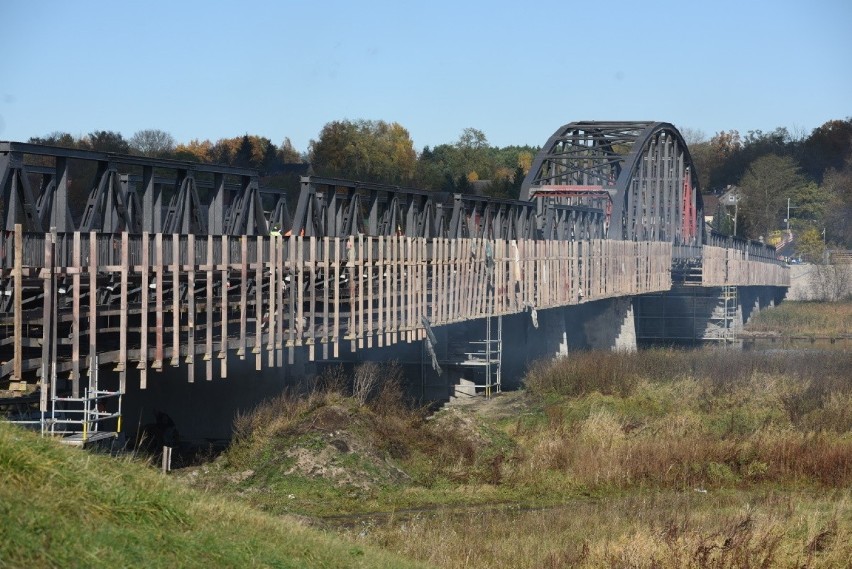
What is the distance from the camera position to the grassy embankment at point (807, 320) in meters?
78.7

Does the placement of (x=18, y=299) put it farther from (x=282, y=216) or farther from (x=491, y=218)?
(x=491, y=218)

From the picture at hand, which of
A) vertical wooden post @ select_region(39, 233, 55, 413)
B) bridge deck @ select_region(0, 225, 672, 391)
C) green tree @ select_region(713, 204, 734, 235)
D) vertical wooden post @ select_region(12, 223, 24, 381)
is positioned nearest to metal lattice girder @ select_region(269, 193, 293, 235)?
bridge deck @ select_region(0, 225, 672, 391)

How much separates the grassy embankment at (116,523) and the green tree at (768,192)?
12141 centimetres

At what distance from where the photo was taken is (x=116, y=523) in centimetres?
1185

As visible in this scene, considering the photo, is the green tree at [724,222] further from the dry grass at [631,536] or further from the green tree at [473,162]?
the dry grass at [631,536]

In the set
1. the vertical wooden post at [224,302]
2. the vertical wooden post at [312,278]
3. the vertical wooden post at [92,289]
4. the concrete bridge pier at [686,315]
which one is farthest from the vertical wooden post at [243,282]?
the concrete bridge pier at [686,315]

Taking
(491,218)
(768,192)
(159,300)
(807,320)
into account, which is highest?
(768,192)

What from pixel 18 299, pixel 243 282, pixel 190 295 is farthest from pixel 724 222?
pixel 18 299

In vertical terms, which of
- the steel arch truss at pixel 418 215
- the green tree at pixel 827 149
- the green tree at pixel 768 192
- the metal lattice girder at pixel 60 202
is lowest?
the metal lattice girder at pixel 60 202

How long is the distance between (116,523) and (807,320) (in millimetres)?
76847

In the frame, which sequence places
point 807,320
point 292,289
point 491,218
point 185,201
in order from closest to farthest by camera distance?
point 185,201 → point 292,289 → point 491,218 → point 807,320

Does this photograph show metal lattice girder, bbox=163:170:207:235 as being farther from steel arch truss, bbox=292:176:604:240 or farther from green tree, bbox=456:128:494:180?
green tree, bbox=456:128:494:180

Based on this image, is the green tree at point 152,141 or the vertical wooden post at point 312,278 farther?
the green tree at point 152,141

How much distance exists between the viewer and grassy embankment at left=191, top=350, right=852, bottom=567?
20.0 meters
